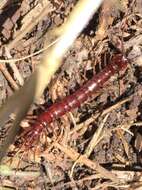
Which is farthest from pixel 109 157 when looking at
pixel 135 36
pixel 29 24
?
pixel 29 24

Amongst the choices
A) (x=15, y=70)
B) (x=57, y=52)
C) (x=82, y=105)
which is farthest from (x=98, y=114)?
(x=57, y=52)

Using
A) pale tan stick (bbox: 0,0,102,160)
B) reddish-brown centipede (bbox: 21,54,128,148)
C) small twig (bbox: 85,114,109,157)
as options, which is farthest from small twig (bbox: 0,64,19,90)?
pale tan stick (bbox: 0,0,102,160)

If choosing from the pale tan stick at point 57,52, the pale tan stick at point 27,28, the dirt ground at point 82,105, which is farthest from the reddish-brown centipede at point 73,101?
the pale tan stick at point 57,52

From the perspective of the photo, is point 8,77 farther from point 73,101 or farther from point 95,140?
point 95,140

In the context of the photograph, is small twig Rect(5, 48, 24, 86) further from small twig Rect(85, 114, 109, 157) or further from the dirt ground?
small twig Rect(85, 114, 109, 157)

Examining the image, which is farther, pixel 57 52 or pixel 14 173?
pixel 14 173
